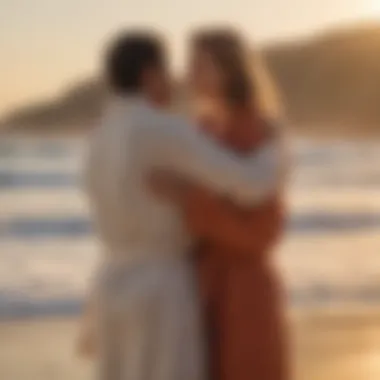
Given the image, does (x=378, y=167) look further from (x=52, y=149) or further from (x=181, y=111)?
(x=181, y=111)

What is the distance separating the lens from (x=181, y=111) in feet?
4.97

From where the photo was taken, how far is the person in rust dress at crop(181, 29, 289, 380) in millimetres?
1469

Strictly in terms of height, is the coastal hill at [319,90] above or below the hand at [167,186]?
above

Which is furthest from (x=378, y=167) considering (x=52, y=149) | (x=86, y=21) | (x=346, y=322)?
(x=346, y=322)

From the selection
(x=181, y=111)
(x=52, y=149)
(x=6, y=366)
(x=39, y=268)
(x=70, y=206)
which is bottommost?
(x=6, y=366)

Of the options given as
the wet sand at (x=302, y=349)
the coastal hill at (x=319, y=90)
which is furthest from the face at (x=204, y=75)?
the coastal hill at (x=319, y=90)

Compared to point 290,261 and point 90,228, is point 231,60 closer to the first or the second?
point 290,261

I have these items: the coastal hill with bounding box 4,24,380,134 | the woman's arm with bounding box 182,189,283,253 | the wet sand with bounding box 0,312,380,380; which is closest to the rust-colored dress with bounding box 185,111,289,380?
the woman's arm with bounding box 182,189,283,253

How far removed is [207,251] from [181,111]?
0.56ft

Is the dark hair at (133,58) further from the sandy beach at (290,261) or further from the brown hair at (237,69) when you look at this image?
the sandy beach at (290,261)

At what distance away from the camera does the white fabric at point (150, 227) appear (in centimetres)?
145

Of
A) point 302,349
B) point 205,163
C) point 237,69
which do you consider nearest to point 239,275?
point 205,163

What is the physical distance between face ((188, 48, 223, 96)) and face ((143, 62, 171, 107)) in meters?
0.05

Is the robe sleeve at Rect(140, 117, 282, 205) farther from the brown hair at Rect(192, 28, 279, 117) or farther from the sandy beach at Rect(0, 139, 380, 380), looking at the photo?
the sandy beach at Rect(0, 139, 380, 380)
